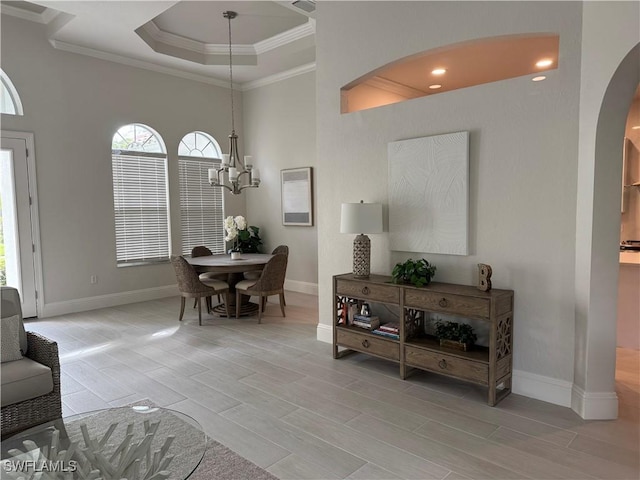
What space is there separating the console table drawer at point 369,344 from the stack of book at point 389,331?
2.3 inches

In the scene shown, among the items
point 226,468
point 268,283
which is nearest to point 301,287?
point 268,283

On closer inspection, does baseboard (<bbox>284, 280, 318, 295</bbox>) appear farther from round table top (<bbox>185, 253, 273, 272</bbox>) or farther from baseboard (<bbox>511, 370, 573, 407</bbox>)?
baseboard (<bbox>511, 370, 573, 407</bbox>)

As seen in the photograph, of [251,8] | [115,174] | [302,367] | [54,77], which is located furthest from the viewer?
[115,174]

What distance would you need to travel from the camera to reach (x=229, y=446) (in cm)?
261

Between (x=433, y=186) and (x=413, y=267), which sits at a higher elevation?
(x=433, y=186)

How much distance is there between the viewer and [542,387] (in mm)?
3127

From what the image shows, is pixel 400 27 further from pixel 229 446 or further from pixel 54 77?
pixel 54 77

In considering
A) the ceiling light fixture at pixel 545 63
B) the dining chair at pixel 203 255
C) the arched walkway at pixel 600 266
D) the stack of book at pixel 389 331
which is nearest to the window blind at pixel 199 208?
the dining chair at pixel 203 255

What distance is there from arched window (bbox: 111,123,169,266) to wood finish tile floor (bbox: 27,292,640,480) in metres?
2.13

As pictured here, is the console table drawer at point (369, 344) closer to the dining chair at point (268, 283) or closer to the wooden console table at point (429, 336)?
the wooden console table at point (429, 336)

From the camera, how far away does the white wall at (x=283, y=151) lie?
6941 mm

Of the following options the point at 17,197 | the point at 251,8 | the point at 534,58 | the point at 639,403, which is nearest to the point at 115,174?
the point at 17,197

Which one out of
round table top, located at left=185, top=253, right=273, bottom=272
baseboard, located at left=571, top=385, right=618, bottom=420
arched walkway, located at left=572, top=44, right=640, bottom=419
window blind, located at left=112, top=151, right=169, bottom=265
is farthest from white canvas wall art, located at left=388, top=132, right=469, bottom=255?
window blind, located at left=112, top=151, right=169, bottom=265

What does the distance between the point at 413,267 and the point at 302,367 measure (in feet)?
4.51
